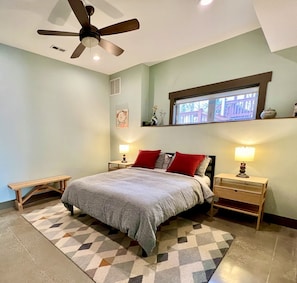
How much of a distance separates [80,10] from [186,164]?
2.51 metres

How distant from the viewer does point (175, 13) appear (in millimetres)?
2330

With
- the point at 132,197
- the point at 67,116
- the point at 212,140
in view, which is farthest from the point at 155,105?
the point at 132,197

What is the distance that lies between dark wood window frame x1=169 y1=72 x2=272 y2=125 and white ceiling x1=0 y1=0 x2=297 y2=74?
0.70 metres

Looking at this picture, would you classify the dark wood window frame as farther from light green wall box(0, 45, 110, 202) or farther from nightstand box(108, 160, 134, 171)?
light green wall box(0, 45, 110, 202)

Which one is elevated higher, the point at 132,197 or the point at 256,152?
the point at 256,152

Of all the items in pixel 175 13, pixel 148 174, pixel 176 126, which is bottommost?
pixel 148 174

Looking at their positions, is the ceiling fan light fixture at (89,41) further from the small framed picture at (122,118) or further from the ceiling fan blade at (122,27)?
the small framed picture at (122,118)

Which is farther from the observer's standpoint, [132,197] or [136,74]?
[136,74]

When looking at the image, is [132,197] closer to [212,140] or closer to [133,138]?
[212,140]

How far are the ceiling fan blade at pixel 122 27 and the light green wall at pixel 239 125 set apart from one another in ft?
6.31

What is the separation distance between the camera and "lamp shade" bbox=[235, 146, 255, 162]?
8.54ft

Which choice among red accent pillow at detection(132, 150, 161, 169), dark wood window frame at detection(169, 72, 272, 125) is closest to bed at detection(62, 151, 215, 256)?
red accent pillow at detection(132, 150, 161, 169)

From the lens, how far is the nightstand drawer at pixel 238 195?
2380 millimetres

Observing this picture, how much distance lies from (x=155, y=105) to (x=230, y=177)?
2410 millimetres
